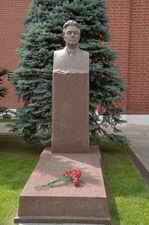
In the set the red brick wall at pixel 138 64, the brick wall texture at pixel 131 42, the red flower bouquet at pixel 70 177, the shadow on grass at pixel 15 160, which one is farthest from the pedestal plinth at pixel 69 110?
the red brick wall at pixel 138 64

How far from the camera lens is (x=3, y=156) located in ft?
27.8

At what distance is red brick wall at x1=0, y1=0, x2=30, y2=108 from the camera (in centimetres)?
1512

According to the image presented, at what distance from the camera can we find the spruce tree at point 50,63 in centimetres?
855

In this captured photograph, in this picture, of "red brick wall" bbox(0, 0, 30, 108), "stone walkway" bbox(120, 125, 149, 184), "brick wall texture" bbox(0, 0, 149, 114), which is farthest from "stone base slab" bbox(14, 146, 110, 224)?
"red brick wall" bbox(0, 0, 30, 108)

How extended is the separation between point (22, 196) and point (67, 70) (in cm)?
289

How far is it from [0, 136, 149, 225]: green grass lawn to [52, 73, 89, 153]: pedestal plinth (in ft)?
2.71

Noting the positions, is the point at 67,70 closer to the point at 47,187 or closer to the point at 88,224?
the point at 47,187

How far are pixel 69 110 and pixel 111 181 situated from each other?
→ 55.1 inches

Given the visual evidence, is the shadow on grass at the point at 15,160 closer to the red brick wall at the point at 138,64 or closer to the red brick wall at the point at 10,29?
the red brick wall at the point at 10,29

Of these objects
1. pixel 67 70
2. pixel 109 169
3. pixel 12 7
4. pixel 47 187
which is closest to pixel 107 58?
pixel 67 70

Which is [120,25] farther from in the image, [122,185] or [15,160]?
[122,185]

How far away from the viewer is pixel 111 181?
673 cm

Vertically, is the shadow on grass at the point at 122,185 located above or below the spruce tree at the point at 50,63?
below

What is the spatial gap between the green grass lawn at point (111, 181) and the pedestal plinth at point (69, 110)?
0.83 m
